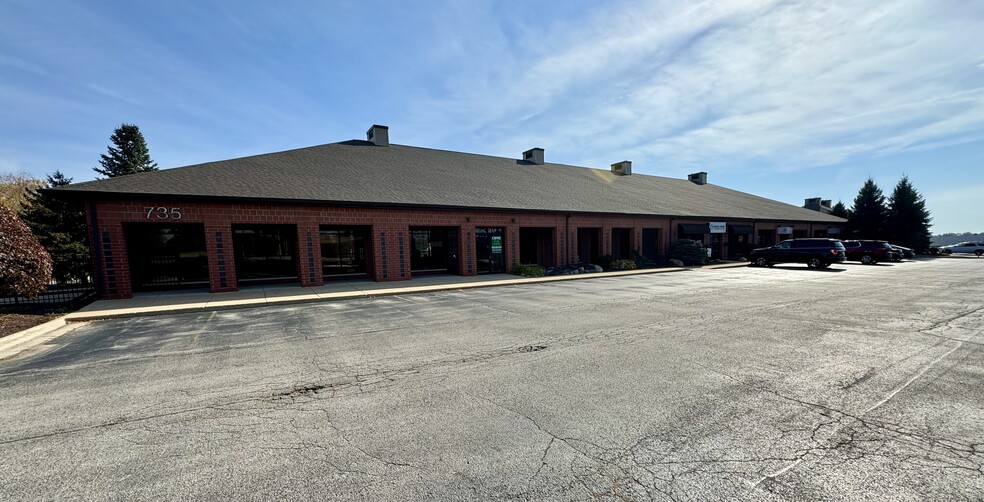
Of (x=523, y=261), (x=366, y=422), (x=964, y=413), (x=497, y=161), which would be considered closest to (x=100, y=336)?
(x=366, y=422)

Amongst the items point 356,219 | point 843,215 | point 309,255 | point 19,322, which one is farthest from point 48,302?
point 843,215

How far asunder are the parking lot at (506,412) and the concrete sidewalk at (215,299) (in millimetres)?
1060

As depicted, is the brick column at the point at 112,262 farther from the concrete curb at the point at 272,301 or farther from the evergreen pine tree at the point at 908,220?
the evergreen pine tree at the point at 908,220

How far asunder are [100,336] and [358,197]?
9.37 metres

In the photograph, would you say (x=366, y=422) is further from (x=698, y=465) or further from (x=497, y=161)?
(x=497, y=161)

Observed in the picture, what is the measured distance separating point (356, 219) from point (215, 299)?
5.80m

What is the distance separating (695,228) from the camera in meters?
26.3

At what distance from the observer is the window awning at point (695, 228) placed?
85.1 ft

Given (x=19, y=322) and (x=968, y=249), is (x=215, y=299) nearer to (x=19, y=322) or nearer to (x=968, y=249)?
(x=19, y=322)

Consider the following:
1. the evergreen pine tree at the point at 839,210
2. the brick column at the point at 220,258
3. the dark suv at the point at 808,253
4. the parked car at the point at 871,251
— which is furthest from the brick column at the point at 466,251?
the evergreen pine tree at the point at 839,210

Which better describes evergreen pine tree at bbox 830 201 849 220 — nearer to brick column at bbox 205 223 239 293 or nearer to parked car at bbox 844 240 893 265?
parked car at bbox 844 240 893 265

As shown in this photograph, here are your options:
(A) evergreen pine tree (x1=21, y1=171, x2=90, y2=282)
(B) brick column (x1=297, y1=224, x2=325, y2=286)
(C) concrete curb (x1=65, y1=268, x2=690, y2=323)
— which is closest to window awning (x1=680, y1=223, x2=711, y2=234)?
(C) concrete curb (x1=65, y1=268, x2=690, y2=323)

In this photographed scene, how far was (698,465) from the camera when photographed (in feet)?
9.80

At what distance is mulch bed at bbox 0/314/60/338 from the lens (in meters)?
7.72
